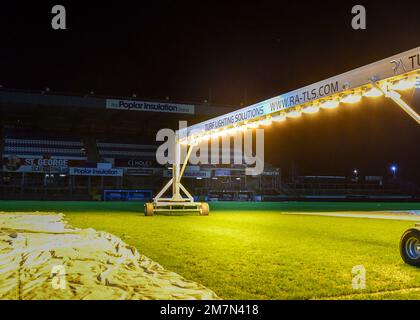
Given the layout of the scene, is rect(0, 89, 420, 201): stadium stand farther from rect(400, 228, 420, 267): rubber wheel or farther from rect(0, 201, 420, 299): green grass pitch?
rect(400, 228, 420, 267): rubber wheel

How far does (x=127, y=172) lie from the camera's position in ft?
143

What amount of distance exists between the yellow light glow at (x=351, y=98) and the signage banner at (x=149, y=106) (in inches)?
1231

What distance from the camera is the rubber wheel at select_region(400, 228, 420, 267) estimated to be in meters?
5.73

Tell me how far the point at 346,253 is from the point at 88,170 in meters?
37.3

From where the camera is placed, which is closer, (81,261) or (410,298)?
(410,298)

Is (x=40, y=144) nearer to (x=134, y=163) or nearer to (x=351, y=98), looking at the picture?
(x=134, y=163)

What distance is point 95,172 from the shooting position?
41.5m

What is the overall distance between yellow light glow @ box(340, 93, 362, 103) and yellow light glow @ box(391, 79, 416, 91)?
107 cm

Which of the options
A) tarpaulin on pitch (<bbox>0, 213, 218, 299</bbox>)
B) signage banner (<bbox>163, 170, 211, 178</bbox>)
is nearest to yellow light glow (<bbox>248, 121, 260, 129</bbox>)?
tarpaulin on pitch (<bbox>0, 213, 218, 299</bbox>)

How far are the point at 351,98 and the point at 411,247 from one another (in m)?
4.27

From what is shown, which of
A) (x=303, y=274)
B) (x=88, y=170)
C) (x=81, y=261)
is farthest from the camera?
(x=88, y=170)
